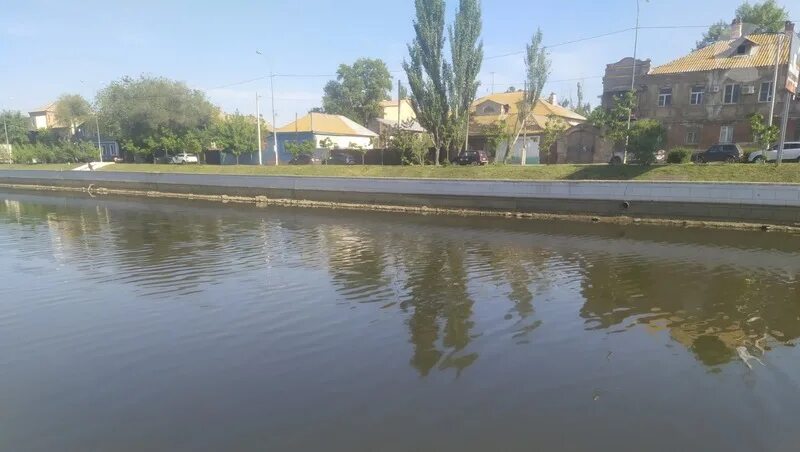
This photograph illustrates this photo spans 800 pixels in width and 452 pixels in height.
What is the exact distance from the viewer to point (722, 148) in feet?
104

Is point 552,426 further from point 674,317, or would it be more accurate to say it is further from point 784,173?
point 784,173

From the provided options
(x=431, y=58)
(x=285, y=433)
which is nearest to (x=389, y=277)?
(x=285, y=433)

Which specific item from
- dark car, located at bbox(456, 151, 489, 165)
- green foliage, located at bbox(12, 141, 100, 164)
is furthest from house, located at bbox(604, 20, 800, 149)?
green foliage, located at bbox(12, 141, 100, 164)

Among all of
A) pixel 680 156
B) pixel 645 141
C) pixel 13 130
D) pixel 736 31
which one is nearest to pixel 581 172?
pixel 645 141

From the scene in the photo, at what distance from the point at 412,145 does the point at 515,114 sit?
52.7ft

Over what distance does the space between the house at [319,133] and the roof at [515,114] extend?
13.4 m

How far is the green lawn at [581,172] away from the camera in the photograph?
23.3 meters

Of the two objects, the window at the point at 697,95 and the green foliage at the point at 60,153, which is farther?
the green foliage at the point at 60,153

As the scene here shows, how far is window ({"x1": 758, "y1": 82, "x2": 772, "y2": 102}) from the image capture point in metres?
37.3

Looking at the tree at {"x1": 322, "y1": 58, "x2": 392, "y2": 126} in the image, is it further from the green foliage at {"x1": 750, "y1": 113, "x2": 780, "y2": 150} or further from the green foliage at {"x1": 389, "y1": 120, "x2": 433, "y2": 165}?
the green foliage at {"x1": 750, "y1": 113, "x2": 780, "y2": 150}

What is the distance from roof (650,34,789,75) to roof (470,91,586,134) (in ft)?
36.1

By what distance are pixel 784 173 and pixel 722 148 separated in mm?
9666

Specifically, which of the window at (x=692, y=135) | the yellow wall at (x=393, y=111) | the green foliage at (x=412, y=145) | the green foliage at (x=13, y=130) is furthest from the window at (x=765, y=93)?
the green foliage at (x=13, y=130)

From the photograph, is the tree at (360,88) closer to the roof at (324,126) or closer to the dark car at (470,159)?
the roof at (324,126)
